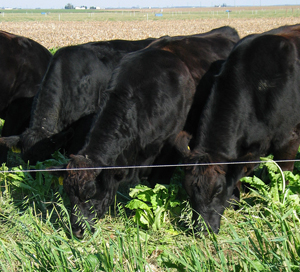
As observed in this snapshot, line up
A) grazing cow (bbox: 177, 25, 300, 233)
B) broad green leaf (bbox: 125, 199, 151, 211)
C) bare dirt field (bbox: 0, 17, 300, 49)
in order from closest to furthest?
1. grazing cow (bbox: 177, 25, 300, 233)
2. broad green leaf (bbox: 125, 199, 151, 211)
3. bare dirt field (bbox: 0, 17, 300, 49)

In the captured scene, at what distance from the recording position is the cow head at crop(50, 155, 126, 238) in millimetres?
4277

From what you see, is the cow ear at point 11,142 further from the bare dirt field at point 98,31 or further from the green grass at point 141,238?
the bare dirt field at point 98,31

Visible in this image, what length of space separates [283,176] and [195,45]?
2.68 m

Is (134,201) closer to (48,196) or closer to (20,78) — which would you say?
(48,196)

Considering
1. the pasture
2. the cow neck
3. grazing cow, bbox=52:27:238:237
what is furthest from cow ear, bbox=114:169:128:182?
the pasture

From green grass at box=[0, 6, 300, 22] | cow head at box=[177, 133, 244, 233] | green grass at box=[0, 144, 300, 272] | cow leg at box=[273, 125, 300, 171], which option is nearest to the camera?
green grass at box=[0, 144, 300, 272]

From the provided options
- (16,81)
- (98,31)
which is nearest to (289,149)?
(16,81)

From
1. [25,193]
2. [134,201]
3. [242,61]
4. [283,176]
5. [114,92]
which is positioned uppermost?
[242,61]

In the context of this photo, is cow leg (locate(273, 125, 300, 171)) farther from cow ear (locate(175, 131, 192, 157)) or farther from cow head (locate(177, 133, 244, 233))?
cow ear (locate(175, 131, 192, 157))

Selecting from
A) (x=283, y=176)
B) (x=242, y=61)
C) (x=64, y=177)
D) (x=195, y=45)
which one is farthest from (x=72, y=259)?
(x=195, y=45)

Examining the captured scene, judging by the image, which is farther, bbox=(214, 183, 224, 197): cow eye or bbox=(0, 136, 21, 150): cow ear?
bbox=(0, 136, 21, 150): cow ear

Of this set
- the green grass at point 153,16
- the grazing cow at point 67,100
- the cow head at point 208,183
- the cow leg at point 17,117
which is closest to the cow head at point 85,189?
the cow head at point 208,183

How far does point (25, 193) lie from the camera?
18.3 feet

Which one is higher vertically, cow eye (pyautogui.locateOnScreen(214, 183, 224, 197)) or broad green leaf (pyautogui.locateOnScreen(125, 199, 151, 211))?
cow eye (pyautogui.locateOnScreen(214, 183, 224, 197))
